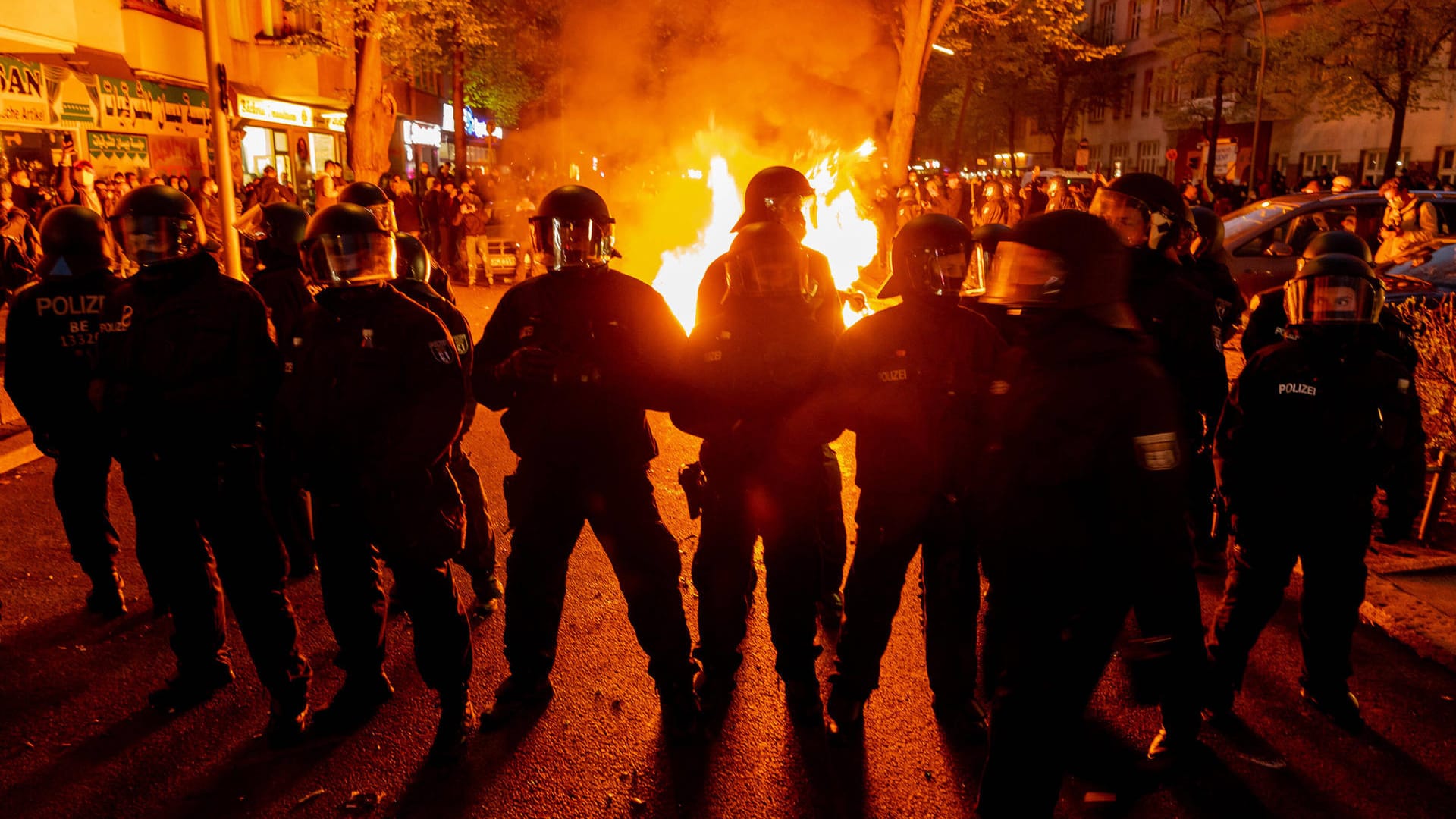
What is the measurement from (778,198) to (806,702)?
2241 mm

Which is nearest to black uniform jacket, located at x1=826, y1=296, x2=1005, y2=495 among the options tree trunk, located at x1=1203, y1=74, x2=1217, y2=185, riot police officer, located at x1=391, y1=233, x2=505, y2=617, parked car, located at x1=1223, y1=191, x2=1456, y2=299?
riot police officer, located at x1=391, y1=233, x2=505, y2=617

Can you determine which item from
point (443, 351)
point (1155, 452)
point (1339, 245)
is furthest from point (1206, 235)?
point (443, 351)

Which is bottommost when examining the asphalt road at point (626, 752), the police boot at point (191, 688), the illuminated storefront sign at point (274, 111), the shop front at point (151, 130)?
the asphalt road at point (626, 752)

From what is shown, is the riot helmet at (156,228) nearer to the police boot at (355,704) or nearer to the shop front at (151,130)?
the police boot at (355,704)

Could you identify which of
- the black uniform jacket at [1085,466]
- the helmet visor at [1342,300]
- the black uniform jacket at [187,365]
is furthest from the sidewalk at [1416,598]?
the black uniform jacket at [187,365]

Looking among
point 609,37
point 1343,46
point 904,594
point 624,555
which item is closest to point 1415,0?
point 1343,46

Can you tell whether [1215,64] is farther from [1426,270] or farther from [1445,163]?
[1426,270]

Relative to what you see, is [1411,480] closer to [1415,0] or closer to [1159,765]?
[1159,765]

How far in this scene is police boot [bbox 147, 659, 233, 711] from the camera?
3596mm

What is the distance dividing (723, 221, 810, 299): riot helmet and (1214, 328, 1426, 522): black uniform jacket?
1.64 m

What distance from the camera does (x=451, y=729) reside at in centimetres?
331

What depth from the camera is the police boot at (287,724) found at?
337cm

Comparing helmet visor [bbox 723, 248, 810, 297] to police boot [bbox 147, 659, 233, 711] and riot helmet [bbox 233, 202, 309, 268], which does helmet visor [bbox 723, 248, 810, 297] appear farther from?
riot helmet [bbox 233, 202, 309, 268]

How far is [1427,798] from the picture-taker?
3.06 meters
